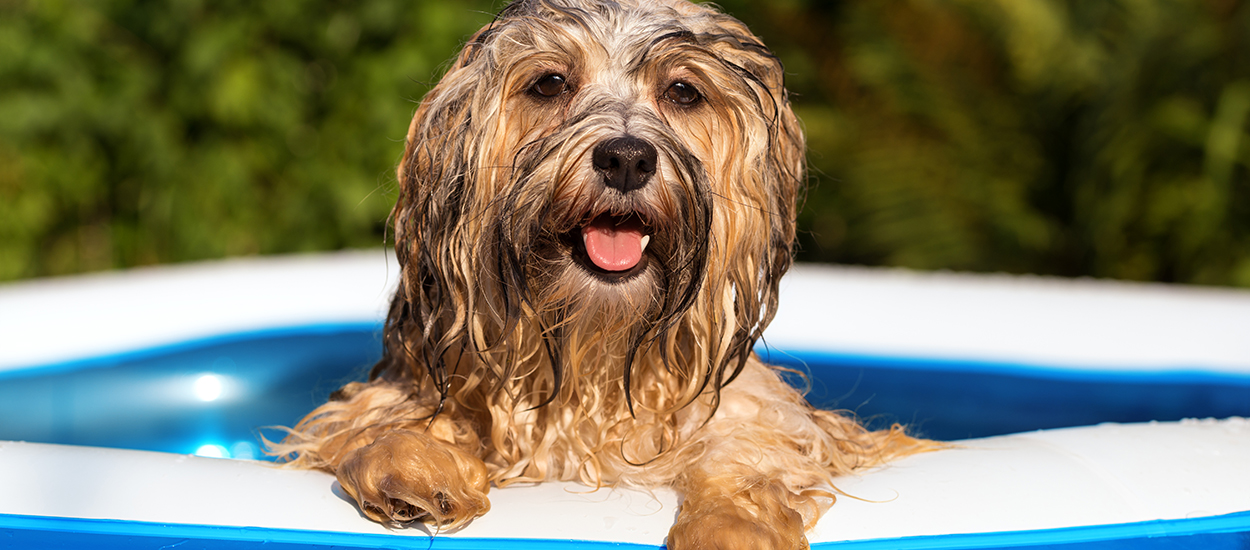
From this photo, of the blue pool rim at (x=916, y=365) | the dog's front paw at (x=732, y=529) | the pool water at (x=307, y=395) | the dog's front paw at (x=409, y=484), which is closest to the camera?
the dog's front paw at (x=732, y=529)

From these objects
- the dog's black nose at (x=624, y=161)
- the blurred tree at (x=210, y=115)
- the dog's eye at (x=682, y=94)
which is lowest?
the dog's black nose at (x=624, y=161)

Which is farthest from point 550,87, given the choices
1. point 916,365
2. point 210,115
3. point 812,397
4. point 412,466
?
point 210,115

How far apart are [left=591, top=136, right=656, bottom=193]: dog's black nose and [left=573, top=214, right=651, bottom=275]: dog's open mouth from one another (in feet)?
0.41

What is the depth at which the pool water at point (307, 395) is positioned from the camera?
4048 mm

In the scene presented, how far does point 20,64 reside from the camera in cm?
664

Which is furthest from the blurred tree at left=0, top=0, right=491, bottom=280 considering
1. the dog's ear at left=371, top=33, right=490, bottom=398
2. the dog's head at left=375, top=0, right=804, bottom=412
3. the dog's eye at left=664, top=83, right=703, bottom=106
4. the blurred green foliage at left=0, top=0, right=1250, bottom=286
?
the dog's eye at left=664, top=83, right=703, bottom=106

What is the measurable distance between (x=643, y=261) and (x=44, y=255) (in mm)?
6278

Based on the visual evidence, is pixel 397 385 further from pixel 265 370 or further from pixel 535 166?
pixel 265 370

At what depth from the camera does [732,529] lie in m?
2.16

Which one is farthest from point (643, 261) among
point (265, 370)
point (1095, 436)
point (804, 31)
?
point (804, 31)

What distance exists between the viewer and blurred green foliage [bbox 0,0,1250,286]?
21.2 ft

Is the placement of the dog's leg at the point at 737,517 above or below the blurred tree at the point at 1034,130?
below

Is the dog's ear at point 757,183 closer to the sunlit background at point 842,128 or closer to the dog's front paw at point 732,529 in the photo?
the dog's front paw at point 732,529

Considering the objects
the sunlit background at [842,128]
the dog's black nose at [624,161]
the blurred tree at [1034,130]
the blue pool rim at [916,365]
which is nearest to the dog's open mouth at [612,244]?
the dog's black nose at [624,161]
